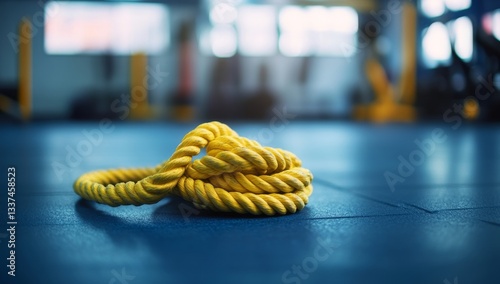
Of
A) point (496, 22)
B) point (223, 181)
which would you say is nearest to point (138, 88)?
point (496, 22)

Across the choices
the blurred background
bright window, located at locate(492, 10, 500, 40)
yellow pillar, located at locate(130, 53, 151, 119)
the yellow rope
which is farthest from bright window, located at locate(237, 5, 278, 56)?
the yellow rope

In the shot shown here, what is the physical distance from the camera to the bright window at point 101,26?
816cm

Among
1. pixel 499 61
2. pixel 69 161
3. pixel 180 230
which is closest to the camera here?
pixel 180 230

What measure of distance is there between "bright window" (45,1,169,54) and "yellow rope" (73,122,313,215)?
758 cm

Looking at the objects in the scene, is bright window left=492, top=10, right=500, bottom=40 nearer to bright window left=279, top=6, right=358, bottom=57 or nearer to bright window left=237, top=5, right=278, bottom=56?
bright window left=279, top=6, right=358, bottom=57

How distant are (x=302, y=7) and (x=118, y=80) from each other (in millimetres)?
3237

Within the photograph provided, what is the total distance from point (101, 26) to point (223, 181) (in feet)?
25.8

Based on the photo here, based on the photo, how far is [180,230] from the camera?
2.87 ft

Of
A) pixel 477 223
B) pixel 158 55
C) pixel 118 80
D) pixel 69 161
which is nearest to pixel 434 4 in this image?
pixel 158 55

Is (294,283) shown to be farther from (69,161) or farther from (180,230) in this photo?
(69,161)

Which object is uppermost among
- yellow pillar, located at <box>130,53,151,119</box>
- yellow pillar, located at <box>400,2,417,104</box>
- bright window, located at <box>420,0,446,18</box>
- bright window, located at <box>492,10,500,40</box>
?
bright window, located at <box>420,0,446,18</box>

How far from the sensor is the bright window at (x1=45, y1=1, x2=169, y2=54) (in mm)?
8164

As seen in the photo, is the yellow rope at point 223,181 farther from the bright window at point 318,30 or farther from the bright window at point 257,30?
the bright window at point 318,30

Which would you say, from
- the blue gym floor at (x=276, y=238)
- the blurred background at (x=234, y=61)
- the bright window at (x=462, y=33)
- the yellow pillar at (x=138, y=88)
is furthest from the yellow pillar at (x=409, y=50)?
the blue gym floor at (x=276, y=238)
